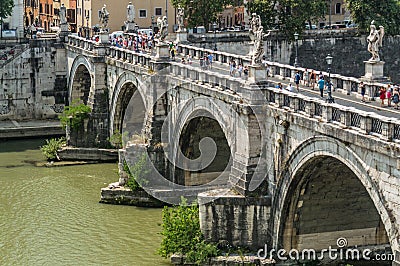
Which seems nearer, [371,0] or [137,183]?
[137,183]

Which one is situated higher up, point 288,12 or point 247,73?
point 288,12

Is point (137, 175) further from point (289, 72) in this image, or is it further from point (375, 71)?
point (375, 71)

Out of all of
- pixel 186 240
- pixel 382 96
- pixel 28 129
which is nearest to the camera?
pixel 382 96

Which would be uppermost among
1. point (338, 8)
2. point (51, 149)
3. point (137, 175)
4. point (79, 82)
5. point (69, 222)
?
point (338, 8)

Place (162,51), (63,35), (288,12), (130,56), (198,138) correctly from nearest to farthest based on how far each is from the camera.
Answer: (198,138) < (162,51) < (130,56) < (63,35) < (288,12)

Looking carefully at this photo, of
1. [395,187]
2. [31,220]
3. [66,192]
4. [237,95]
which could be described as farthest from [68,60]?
[395,187]

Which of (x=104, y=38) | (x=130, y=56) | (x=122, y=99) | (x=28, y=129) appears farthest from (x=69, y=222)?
(x=28, y=129)

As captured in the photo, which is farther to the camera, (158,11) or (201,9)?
(158,11)

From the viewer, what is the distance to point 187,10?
65062 millimetres

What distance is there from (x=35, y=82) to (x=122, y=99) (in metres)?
15.2

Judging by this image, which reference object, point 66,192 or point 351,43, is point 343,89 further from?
point 351,43

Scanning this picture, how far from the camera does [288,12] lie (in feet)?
A: 215

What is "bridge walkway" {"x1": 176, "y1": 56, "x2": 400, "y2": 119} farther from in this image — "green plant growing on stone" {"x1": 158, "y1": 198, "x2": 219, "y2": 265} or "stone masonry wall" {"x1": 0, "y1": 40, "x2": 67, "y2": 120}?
"stone masonry wall" {"x1": 0, "y1": 40, "x2": 67, "y2": 120}

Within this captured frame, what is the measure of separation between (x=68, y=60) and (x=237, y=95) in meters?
31.6
